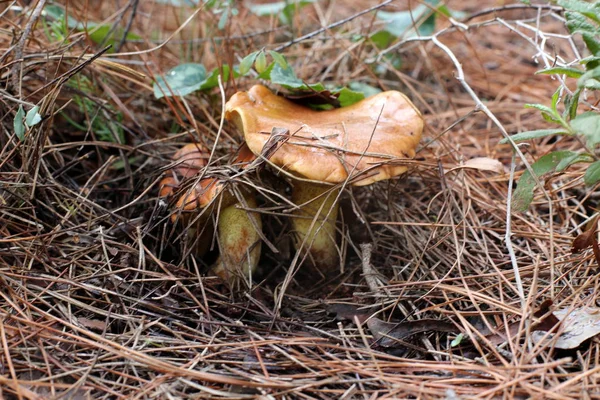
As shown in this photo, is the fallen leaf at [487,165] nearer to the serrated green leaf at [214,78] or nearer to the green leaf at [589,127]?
the green leaf at [589,127]

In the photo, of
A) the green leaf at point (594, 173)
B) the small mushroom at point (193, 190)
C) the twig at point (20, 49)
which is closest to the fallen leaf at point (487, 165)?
the green leaf at point (594, 173)

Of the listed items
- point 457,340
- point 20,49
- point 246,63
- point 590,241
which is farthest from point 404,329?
point 20,49

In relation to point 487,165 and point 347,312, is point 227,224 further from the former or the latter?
point 487,165

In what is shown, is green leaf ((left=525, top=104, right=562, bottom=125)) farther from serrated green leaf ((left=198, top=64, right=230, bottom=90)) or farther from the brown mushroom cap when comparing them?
serrated green leaf ((left=198, top=64, right=230, bottom=90))

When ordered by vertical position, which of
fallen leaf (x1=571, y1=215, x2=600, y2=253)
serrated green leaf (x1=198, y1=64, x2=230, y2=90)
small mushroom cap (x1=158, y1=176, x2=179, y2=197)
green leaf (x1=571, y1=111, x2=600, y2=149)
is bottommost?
small mushroom cap (x1=158, y1=176, x2=179, y2=197)

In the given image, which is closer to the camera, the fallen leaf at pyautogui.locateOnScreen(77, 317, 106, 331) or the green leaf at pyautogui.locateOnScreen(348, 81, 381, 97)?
the fallen leaf at pyautogui.locateOnScreen(77, 317, 106, 331)

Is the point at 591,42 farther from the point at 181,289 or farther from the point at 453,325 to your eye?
the point at 181,289

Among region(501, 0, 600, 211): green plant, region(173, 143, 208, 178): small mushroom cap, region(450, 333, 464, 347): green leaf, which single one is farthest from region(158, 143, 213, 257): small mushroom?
region(501, 0, 600, 211): green plant
